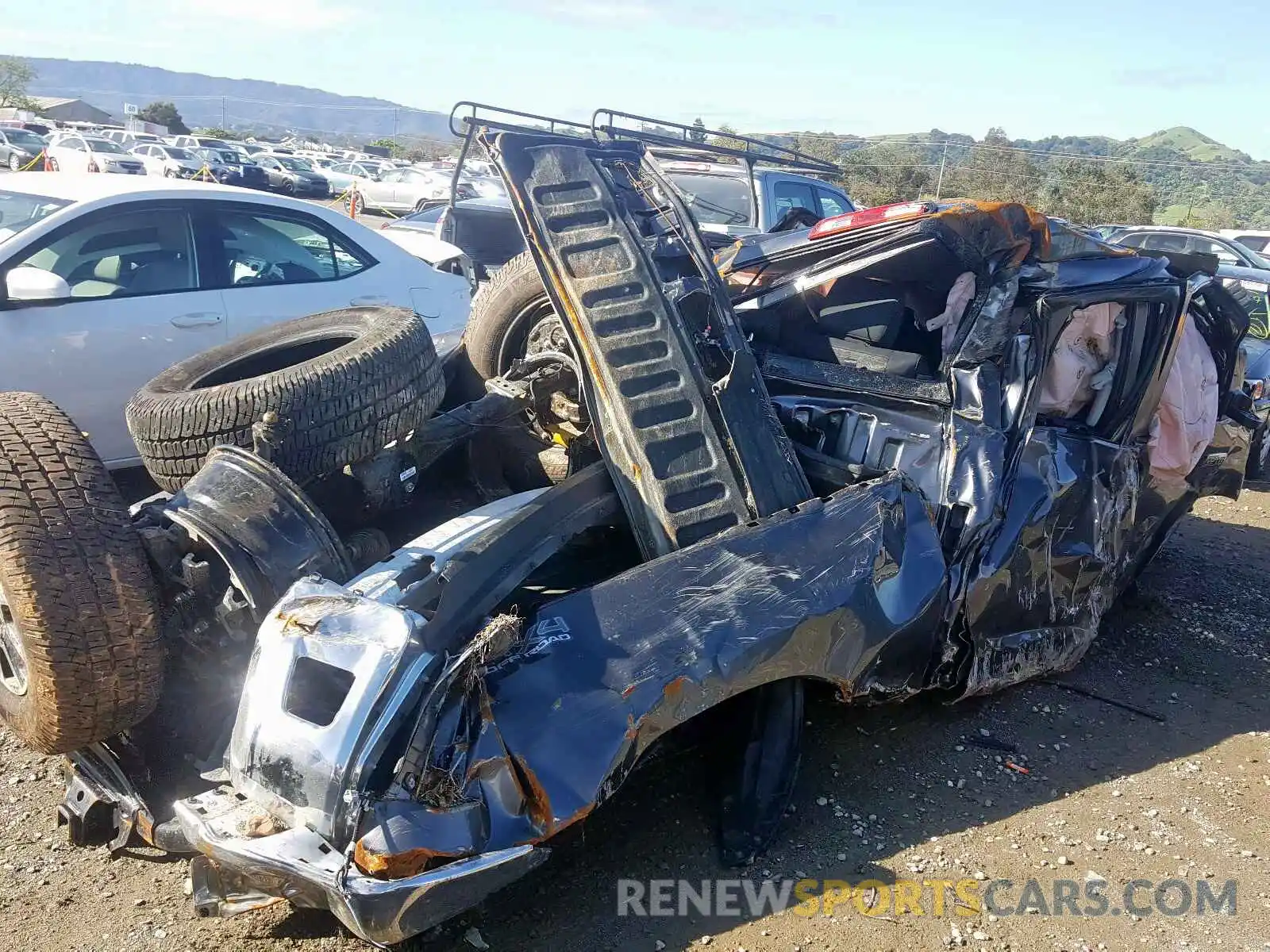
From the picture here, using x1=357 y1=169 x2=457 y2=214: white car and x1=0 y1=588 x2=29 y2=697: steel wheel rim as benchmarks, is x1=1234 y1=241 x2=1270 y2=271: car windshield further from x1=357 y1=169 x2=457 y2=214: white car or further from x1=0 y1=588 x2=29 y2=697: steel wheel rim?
x1=357 y1=169 x2=457 y2=214: white car

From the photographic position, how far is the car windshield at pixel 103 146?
28.5 m

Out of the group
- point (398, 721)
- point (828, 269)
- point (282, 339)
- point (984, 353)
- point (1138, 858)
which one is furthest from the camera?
point (282, 339)

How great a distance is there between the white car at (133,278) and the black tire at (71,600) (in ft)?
7.58

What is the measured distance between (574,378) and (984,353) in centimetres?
157

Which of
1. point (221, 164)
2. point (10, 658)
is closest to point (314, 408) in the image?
point (10, 658)

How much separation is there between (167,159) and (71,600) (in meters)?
31.1

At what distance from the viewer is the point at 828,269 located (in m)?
3.87

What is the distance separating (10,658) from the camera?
2732 mm

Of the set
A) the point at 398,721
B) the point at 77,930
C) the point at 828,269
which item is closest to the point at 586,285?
the point at 828,269

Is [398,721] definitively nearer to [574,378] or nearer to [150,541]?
[150,541]

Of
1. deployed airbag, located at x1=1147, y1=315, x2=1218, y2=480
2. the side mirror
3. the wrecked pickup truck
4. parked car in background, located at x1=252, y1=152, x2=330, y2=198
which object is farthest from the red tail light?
parked car in background, located at x1=252, y1=152, x2=330, y2=198

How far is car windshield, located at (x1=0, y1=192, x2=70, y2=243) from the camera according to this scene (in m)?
4.85

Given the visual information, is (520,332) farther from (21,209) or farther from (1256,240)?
(1256,240)

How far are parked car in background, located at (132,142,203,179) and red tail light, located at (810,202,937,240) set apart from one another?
24425mm
